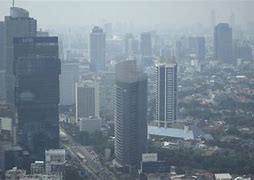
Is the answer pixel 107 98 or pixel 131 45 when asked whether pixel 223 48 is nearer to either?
pixel 131 45

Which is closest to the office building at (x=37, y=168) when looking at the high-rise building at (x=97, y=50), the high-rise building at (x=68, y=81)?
the high-rise building at (x=68, y=81)

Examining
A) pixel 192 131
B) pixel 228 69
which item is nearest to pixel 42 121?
pixel 192 131

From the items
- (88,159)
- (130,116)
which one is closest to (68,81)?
(130,116)

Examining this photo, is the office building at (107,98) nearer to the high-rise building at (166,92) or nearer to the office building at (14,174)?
the high-rise building at (166,92)

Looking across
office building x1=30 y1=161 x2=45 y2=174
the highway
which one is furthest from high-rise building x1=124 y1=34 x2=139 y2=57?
office building x1=30 y1=161 x2=45 y2=174

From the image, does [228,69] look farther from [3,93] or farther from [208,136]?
[3,93]

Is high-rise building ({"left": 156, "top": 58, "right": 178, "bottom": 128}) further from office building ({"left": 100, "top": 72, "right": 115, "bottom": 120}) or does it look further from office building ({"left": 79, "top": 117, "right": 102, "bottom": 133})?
office building ({"left": 79, "top": 117, "right": 102, "bottom": 133})
